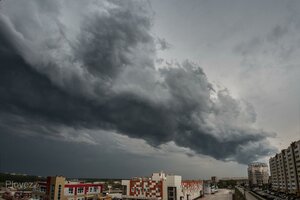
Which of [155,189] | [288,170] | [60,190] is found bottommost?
[155,189]

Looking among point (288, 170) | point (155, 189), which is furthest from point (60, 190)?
point (288, 170)

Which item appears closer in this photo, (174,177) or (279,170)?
(174,177)

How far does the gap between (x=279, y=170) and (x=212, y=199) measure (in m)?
66.3

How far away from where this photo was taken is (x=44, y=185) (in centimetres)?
7494

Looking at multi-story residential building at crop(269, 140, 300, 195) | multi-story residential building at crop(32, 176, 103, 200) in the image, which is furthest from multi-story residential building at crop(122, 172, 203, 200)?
multi-story residential building at crop(269, 140, 300, 195)

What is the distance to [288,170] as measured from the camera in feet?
462

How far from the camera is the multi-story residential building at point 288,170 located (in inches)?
5079

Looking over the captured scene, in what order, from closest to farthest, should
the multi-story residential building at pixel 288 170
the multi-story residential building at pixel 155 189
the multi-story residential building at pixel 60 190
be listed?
1. the multi-story residential building at pixel 60 190
2. the multi-story residential building at pixel 155 189
3. the multi-story residential building at pixel 288 170

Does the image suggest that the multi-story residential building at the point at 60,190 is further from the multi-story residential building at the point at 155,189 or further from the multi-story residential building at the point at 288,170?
the multi-story residential building at the point at 288,170

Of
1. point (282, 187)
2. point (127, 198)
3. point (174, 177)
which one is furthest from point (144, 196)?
→ point (282, 187)

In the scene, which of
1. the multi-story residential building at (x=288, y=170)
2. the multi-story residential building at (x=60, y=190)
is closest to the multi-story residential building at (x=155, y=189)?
the multi-story residential building at (x=60, y=190)

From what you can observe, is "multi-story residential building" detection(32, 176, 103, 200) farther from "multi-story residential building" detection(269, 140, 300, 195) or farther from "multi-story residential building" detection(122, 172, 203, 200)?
"multi-story residential building" detection(269, 140, 300, 195)

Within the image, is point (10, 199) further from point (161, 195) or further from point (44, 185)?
point (161, 195)

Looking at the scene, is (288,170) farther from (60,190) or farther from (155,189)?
(60,190)
